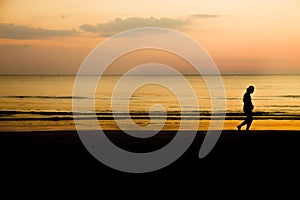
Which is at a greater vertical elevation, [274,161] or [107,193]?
[274,161]

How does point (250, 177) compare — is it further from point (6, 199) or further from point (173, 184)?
point (6, 199)

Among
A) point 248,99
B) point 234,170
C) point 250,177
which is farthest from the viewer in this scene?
point 248,99

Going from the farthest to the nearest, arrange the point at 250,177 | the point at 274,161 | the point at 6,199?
the point at 274,161
the point at 250,177
the point at 6,199

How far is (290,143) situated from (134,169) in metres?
6.85

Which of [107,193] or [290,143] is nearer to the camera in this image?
[107,193]

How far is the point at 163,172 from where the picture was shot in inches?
380

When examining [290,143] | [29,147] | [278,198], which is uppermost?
Answer: [290,143]

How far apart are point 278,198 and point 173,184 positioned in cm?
205

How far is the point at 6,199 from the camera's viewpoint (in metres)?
6.99

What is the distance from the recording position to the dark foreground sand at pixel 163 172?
8.02m

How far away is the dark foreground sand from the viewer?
316 inches

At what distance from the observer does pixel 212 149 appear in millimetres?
13180

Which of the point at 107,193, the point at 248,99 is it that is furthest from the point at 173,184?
the point at 248,99

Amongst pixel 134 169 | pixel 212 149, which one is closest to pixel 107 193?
pixel 134 169
